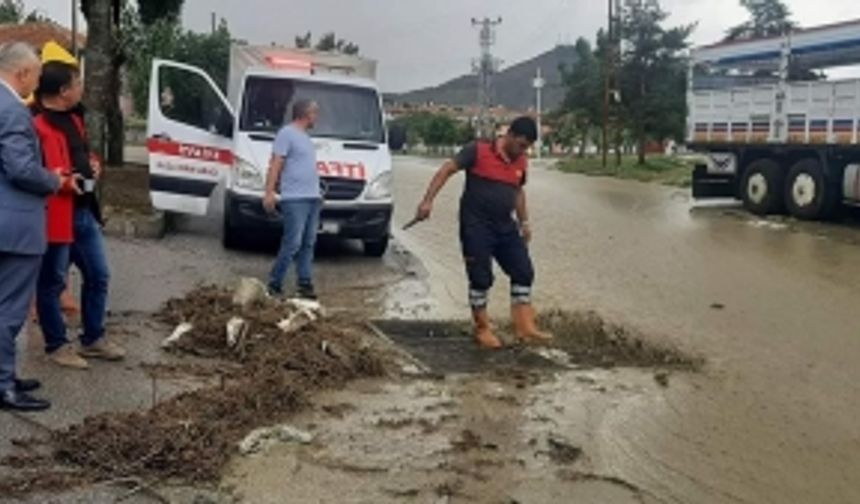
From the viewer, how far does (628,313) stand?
916 centimetres

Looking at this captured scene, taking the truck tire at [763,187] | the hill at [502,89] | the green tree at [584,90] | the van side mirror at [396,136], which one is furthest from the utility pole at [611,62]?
the hill at [502,89]

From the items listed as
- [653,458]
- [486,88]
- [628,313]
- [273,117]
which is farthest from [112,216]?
[486,88]

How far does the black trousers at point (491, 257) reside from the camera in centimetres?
742

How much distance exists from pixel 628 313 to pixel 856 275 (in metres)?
4.32

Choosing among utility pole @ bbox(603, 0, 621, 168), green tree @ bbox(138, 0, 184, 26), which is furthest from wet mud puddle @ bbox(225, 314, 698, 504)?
utility pole @ bbox(603, 0, 621, 168)

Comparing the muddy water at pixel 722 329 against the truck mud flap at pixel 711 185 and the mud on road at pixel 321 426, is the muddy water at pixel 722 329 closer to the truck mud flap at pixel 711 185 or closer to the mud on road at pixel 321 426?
the mud on road at pixel 321 426

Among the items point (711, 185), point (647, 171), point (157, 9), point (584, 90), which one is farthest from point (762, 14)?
point (157, 9)

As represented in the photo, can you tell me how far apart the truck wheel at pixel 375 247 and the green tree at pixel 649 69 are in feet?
101

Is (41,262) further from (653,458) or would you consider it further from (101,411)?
(653,458)

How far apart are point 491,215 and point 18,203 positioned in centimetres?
349

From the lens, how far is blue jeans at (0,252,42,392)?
4910 mm

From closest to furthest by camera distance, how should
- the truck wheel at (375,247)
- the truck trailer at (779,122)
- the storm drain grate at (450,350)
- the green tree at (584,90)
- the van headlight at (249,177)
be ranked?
1. the storm drain grate at (450,350)
2. the van headlight at (249,177)
3. the truck wheel at (375,247)
4. the truck trailer at (779,122)
5. the green tree at (584,90)

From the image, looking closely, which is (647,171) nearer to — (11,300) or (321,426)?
(321,426)

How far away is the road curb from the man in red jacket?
5670 millimetres
